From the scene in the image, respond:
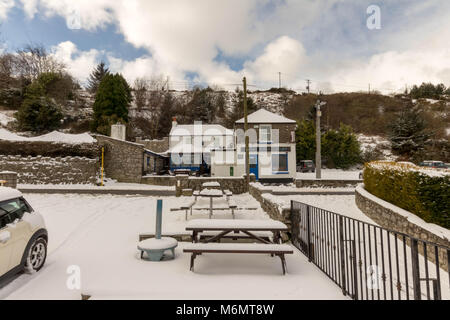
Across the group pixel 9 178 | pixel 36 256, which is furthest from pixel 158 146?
pixel 36 256

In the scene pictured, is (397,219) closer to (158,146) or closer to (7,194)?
(7,194)

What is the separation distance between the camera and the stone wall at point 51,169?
15.2m

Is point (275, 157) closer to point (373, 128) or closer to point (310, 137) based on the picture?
point (310, 137)

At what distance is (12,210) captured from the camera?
3.45m

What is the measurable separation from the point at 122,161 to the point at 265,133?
584 inches

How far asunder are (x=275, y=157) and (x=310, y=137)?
13190mm

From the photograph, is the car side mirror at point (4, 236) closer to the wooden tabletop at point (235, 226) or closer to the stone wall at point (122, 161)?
the wooden tabletop at point (235, 226)

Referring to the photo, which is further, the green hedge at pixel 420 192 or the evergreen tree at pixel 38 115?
the evergreen tree at pixel 38 115

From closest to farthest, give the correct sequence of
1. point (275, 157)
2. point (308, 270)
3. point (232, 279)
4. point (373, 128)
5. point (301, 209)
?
point (232, 279)
point (308, 270)
point (301, 209)
point (275, 157)
point (373, 128)

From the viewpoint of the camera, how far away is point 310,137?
3269 centimetres

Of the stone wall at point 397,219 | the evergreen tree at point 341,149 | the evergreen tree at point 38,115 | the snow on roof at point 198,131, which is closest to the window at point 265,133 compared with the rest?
the snow on roof at point 198,131

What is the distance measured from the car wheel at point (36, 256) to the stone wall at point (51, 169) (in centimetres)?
1441

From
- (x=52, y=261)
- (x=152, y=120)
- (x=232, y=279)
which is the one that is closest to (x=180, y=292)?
(x=232, y=279)
